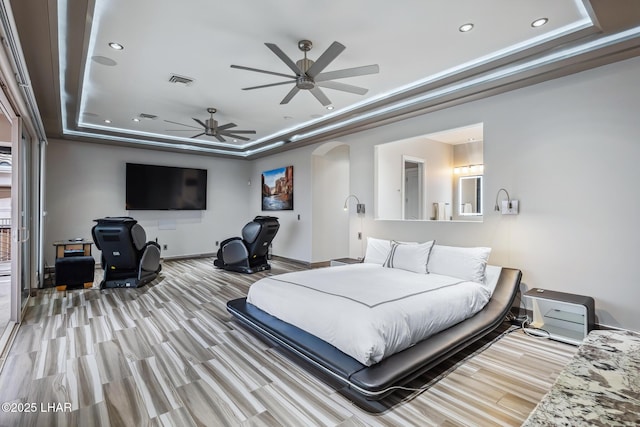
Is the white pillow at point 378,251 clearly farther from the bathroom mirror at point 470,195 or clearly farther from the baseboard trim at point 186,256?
the baseboard trim at point 186,256

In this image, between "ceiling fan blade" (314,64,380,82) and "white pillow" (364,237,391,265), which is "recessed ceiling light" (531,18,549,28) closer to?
"ceiling fan blade" (314,64,380,82)

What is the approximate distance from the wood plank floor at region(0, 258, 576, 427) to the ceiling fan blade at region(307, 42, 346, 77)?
8.82ft

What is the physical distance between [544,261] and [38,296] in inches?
271

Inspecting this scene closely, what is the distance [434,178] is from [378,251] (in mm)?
2623

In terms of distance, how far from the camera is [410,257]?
411cm

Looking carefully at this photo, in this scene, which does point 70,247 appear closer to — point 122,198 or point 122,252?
point 122,252

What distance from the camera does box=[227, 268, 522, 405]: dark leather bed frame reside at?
7.05 ft

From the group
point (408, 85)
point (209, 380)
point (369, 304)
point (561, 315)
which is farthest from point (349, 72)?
point (561, 315)

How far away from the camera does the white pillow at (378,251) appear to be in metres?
4.62

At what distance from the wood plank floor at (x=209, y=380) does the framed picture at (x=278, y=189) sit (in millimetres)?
4374

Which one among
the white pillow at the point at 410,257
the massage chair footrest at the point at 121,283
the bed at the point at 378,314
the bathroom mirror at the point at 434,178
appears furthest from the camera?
the bathroom mirror at the point at 434,178

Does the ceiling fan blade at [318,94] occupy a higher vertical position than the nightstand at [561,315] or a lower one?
higher

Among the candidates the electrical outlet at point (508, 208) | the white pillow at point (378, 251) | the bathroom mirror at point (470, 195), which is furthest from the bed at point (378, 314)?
the bathroom mirror at point (470, 195)

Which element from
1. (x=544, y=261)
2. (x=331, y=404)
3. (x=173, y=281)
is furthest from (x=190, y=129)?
(x=544, y=261)
